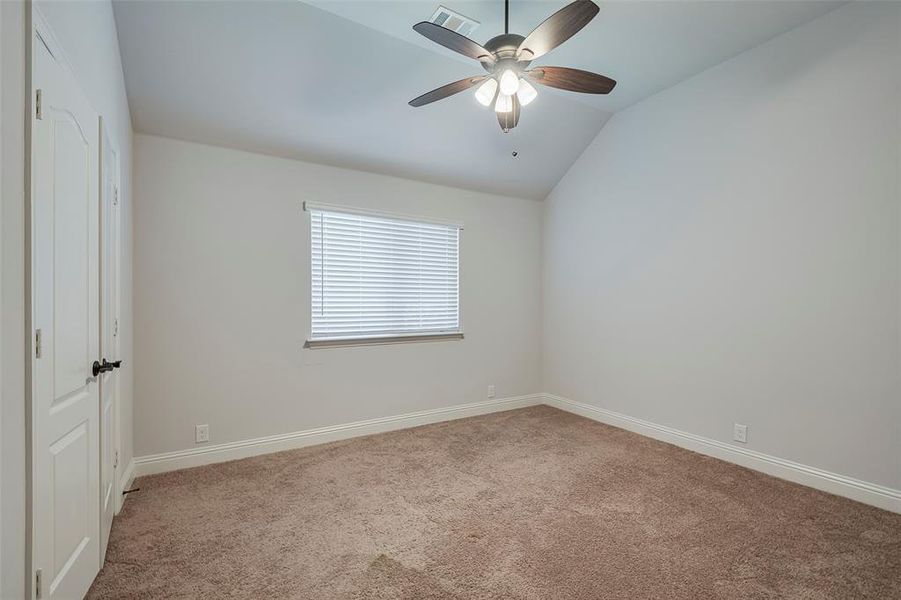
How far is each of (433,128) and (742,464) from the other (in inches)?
147

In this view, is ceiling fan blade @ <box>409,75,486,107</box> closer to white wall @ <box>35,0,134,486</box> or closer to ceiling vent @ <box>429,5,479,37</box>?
ceiling vent @ <box>429,5,479,37</box>

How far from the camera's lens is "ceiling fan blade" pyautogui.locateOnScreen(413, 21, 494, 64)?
6.23 feet

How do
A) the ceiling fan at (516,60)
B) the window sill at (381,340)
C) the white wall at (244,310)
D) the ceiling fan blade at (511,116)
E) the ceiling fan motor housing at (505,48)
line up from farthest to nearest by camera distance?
the window sill at (381,340), the white wall at (244,310), the ceiling fan blade at (511,116), the ceiling fan motor housing at (505,48), the ceiling fan at (516,60)

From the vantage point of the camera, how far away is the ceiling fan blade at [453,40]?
1898mm

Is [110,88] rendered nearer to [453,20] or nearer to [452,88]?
[452,88]

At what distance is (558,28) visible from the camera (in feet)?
6.08

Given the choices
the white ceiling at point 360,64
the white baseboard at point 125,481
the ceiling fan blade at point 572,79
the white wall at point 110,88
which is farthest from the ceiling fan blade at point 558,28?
the white baseboard at point 125,481

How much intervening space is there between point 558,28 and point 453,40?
50 centimetres

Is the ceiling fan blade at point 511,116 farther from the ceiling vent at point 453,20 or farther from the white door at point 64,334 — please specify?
the white door at point 64,334

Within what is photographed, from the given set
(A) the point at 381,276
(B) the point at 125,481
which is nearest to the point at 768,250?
(A) the point at 381,276

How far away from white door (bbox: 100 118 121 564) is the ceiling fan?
1.68m

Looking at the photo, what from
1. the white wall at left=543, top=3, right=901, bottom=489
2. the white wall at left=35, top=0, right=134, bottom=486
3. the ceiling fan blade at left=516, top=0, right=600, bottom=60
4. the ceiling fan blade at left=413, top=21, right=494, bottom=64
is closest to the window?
the white wall at left=35, top=0, right=134, bottom=486

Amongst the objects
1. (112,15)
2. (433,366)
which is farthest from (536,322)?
(112,15)

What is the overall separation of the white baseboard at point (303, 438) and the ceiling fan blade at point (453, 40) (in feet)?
10.4
